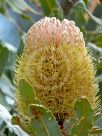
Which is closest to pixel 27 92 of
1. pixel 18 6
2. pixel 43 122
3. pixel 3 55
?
pixel 43 122

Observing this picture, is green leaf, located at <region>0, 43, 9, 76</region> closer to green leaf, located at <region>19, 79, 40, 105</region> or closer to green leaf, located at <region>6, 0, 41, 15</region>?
green leaf, located at <region>6, 0, 41, 15</region>

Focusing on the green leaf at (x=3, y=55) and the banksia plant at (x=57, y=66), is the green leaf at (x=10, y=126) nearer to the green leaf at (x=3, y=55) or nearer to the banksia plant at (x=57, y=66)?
the banksia plant at (x=57, y=66)

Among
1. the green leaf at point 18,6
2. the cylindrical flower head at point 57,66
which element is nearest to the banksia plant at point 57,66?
the cylindrical flower head at point 57,66

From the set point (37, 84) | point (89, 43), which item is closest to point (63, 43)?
point (37, 84)

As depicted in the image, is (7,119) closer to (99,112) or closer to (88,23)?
(99,112)

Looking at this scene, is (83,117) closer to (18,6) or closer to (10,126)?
(10,126)

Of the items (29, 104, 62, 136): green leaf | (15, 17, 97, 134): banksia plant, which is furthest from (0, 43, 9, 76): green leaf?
(29, 104, 62, 136): green leaf

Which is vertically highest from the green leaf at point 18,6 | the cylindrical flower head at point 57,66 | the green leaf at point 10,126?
the green leaf at point 18,6
